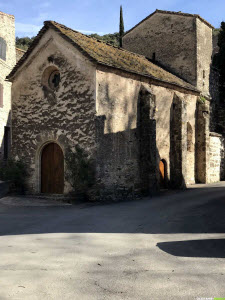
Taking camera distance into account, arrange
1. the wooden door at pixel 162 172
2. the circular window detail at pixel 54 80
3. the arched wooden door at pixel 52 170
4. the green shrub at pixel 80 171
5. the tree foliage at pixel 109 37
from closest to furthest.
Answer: the green shrub at pixel 80 171
the arched wooden door at pixel 52 170
the circular window detail at pixel 54 80
the wooden door at pixel 162 172
the tree foliage at pixel 109 37

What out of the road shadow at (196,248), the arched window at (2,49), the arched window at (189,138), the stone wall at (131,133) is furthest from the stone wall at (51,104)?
the arched window at (2,49)

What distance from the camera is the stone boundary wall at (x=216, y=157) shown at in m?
19.9

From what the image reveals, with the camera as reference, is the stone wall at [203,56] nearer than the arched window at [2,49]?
Yes

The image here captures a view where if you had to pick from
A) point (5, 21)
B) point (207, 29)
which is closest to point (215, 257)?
point (207, 29)

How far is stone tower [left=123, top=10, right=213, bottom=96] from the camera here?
20750mm

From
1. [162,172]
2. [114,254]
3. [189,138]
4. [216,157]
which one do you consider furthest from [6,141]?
[114,254]

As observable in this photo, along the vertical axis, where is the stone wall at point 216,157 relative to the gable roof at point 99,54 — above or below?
below

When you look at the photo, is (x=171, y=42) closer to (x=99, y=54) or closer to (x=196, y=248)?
(x=99, y=54)

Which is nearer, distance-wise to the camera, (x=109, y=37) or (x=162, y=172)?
(x=162, y=172)

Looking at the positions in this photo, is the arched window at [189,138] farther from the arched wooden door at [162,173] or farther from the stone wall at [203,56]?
the stone wall at [203,56]

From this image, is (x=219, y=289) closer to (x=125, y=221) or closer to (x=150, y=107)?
(x=125, y=221)

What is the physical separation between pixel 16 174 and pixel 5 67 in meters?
11.9

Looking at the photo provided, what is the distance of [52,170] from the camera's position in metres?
14.2

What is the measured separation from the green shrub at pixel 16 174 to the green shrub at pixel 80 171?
2878mm
